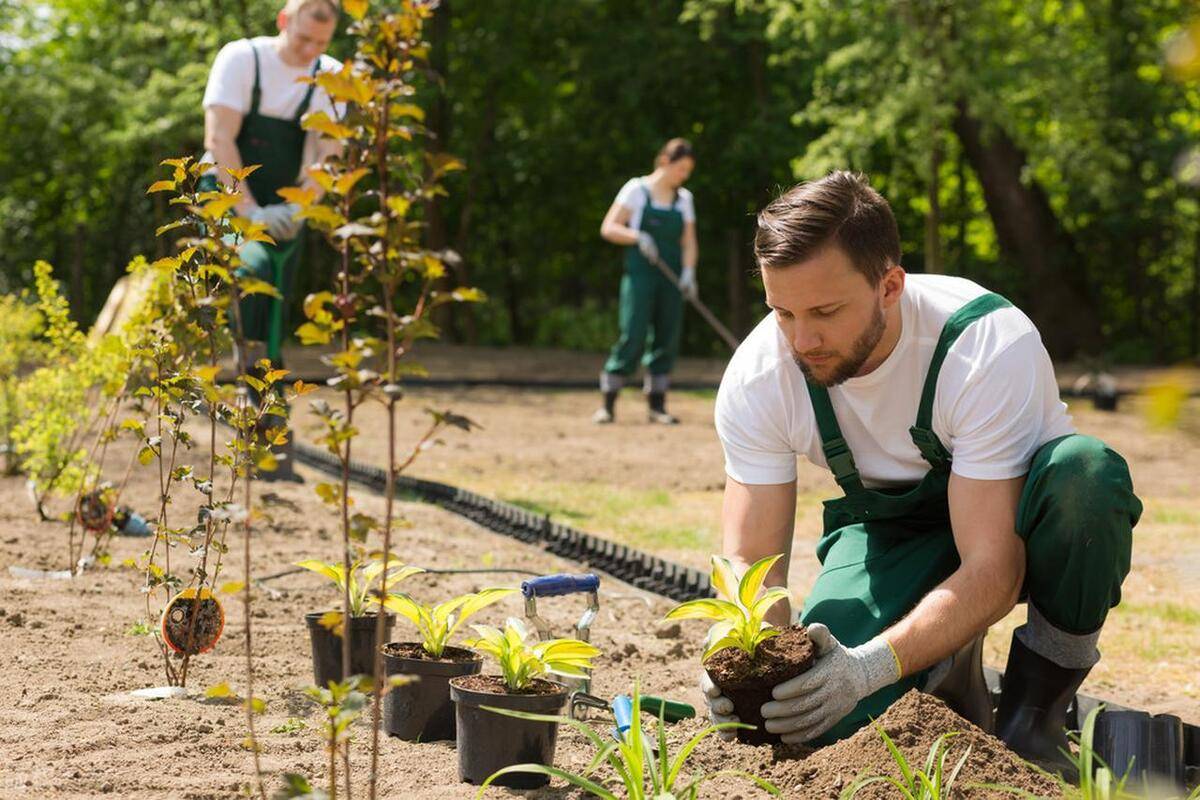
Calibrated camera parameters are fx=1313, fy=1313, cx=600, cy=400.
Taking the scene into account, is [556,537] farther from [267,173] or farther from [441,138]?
[441,138]

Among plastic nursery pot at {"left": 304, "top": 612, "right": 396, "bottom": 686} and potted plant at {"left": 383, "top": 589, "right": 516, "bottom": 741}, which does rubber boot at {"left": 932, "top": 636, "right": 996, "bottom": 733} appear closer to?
potted plant at {"left": 383, "top": 589, "right": 516, "bottom": 741}

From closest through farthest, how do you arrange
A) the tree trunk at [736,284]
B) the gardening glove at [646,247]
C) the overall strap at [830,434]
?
the overall strap at [830,434] < the gardening glove at [646,247] < the tree trunk at [736,284]

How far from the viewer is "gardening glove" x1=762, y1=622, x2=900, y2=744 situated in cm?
249

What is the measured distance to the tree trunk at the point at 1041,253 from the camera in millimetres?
16938

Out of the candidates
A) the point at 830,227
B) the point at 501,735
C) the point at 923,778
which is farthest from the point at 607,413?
the point at 923,778

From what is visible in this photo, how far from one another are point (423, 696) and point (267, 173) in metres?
3.89

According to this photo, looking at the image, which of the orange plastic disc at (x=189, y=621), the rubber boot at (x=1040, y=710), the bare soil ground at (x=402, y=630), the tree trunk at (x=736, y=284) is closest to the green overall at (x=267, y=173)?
the bare soil ground at (x=402, y=630)

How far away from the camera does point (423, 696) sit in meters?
2.67

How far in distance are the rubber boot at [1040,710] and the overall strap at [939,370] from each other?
1.67ft

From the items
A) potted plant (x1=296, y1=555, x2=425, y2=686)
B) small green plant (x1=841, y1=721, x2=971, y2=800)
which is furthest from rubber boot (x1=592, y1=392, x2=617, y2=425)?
small green plant (x1=841, y1=721, x2=971, y2=800)

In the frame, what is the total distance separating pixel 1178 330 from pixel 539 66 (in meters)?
9.76

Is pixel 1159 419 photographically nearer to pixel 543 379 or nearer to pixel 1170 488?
pixel 1170 488

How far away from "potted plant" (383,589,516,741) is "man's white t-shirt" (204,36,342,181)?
11.8ft

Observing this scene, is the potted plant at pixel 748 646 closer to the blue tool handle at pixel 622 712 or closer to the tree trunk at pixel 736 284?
the blue tool handle at pixel 622 712
